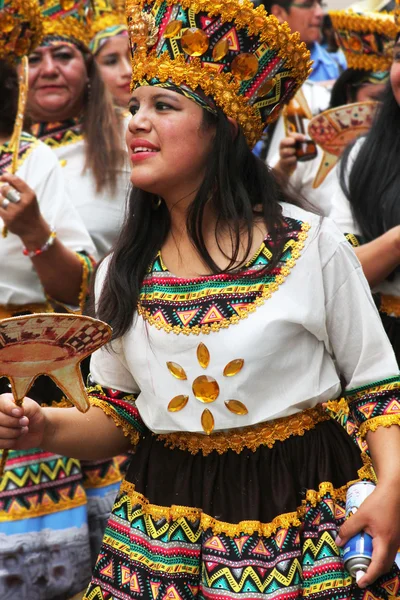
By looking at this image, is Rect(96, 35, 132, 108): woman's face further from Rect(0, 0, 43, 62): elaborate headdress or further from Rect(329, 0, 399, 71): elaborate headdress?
Rect(0, 0, 43, 62): elaborate headdress

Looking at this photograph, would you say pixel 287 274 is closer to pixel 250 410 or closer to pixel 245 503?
pixel 250 410

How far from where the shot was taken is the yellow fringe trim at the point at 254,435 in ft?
9.24

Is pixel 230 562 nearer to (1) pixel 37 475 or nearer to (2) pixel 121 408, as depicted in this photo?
(2) pixel 121 408

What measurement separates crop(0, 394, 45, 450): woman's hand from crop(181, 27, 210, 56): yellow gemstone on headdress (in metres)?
0.95

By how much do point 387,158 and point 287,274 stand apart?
1114 mm

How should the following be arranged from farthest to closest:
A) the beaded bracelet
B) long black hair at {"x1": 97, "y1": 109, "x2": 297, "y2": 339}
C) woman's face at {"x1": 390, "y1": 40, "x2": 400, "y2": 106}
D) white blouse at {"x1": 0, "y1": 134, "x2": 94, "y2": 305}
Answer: white blouse at {"x1": 0, "y1": 134, "x2": 94, "y2": 305}, the beaded bracelet, woman's face at {"x1": 390, "y1": 40, "x2": 400, "y2": 106}, long black hair at {"x1": 97, "y1": 109, "x2": 297, "y2": 339}

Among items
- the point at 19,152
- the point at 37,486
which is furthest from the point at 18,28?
the point at 37,486

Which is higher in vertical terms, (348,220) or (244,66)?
(244,66)

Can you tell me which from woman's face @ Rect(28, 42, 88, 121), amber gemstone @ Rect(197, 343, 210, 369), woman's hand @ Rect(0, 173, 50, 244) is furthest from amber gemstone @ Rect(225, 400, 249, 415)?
woman's face @ Rect(28, 42, 88, 121)

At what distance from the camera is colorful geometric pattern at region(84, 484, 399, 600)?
268 centimetres

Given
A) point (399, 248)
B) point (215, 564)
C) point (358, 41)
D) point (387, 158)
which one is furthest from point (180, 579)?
point (358, 41)

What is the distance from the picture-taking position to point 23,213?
3693 millimetres

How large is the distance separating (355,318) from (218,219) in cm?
44

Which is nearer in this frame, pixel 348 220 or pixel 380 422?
pixel 380 422
